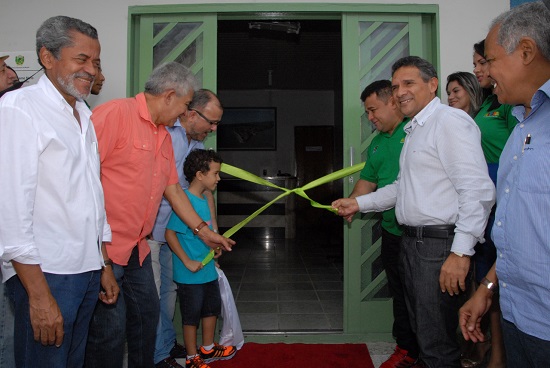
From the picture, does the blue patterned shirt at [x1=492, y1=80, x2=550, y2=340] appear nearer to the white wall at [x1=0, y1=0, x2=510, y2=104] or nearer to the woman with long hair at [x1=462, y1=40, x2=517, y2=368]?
the woman with long hair at [x1=462, y1=40, x2=517, y2=368]

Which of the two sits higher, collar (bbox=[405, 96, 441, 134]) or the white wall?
the white wall

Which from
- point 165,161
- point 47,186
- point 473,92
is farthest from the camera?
point 473,92

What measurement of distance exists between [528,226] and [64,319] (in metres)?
1.63

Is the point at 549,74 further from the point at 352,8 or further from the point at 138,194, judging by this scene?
the point at 352,8

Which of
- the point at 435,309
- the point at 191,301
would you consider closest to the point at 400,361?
the point at 435,309

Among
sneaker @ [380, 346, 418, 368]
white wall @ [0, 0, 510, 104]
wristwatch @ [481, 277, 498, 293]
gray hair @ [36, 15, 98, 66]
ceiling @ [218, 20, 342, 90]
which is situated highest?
ceiling @ [218, 20, 342, 90]

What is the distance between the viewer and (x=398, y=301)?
2977 mm

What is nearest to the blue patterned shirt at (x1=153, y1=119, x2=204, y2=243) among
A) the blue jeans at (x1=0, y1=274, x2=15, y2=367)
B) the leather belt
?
the blue jeans at (x1=0, y1=274, x2=15, y2=367)

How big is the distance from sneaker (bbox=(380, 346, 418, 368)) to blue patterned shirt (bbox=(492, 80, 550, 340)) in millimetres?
1740

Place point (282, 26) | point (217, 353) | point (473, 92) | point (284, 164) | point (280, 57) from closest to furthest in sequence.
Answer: point (473, 92)
point (217, 353)
point (282, 26)
point (280, 57)
point (284, 164)

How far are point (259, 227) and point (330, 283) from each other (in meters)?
3.74

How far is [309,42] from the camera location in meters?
7.28

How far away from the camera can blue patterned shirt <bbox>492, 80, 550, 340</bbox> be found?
4.04 ft

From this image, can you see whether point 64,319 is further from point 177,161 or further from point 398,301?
point 398,301
